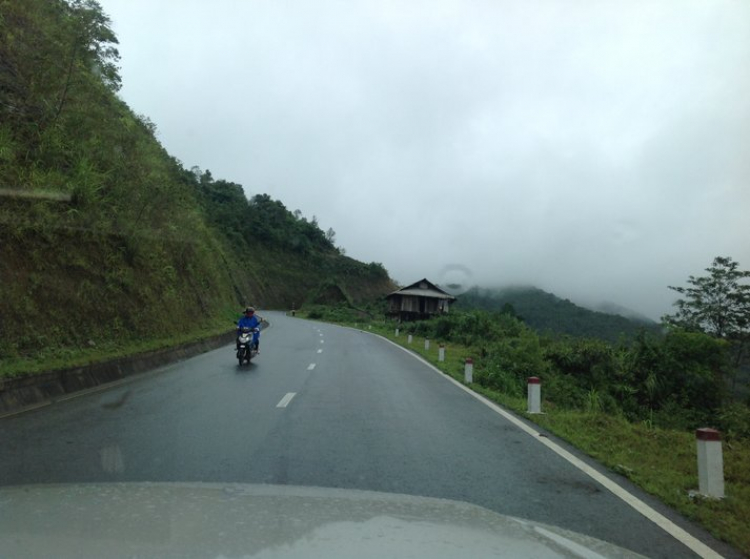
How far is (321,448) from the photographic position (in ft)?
24.3

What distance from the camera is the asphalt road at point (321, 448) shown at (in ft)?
18.6

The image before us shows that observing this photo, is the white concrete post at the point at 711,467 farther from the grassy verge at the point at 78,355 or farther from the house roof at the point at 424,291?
the house roof at the point at 424,291

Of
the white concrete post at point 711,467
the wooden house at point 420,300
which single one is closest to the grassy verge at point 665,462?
the white concrete post at point 711,467

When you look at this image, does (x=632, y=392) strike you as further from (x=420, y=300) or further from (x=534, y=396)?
(x=420, y=300)

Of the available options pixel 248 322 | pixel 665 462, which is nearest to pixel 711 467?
pixel 665 462

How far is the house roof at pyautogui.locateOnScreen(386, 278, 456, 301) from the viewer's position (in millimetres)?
74562

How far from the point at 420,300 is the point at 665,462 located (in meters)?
67.4

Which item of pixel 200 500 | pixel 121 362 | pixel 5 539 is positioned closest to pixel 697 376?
pixel 121 362

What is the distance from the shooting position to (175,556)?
3.37 meters

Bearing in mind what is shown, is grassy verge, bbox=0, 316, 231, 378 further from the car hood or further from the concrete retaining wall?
the car hood

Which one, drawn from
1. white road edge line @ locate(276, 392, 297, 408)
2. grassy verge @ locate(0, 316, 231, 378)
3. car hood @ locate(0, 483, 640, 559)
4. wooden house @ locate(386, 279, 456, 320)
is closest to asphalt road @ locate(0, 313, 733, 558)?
white road edge line @ locate(276, 392, 297, 408)

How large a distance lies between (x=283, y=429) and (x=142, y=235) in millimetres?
14608

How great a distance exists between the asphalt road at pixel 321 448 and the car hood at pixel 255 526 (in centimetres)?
81

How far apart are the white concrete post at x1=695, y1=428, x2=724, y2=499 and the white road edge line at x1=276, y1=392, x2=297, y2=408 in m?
6.51
